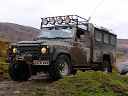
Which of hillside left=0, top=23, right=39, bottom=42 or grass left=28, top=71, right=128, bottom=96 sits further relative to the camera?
hillside left=0, top=23, right=39, bottom=42

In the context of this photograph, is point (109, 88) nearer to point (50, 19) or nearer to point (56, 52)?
point (56, 52)

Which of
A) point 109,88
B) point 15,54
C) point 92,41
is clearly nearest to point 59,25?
point 92,41

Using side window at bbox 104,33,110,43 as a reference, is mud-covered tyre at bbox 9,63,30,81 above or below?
below

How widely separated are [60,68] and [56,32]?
2.03 metres

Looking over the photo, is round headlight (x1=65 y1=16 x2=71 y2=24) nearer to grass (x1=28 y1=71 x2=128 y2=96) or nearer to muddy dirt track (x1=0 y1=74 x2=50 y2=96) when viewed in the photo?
muddy dirt track (x1=0 y1=74 x2=50 y2=96)

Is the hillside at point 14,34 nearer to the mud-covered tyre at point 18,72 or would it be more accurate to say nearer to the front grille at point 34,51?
the mud-covered tyre at point 18,72

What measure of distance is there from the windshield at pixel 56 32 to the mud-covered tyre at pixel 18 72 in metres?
1.73

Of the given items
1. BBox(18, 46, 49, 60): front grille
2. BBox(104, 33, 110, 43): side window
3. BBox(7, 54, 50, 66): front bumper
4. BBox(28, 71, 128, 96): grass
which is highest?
BBox(104, 33, 110, 43): side window

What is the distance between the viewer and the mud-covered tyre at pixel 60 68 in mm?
7320

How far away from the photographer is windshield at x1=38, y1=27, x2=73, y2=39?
9.00m

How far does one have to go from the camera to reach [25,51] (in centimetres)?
768

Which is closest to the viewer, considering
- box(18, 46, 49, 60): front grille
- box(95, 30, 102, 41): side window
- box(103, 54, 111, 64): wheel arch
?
box(18, 46, 49, 60): front grille

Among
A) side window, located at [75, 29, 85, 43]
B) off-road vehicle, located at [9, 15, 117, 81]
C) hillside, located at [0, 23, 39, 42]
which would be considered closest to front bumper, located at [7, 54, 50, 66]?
off-road vehicle, located at [9, 15, 117, 81]

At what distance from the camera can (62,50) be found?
769 cm
